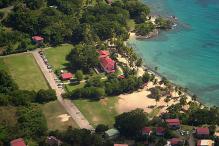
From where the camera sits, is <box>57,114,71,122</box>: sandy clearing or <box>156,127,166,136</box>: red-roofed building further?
<box>57,114,71,122</box>: sandy clearing

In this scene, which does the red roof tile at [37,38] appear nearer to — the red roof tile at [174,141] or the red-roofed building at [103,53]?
the red-roofed building at [103,53]

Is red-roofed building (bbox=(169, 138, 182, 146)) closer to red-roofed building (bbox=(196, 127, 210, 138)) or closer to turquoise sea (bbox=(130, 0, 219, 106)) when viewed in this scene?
red-roofed building (bbox=(196, 127, 210, 138))

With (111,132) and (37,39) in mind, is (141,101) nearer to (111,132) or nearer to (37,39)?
(111,132)

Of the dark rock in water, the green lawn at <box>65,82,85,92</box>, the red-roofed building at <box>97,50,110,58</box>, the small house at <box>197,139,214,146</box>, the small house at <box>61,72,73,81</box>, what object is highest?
the dark rock in water

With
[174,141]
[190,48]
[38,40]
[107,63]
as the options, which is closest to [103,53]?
[107,63]

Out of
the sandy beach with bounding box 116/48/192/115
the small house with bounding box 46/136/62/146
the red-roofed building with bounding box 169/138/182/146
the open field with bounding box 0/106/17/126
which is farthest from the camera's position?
the sandy beach with bounding box 116/48/192/115

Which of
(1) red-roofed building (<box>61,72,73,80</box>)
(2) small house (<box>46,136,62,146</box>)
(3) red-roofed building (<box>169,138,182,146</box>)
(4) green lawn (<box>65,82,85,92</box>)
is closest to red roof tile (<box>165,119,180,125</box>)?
(3) red-roofed building (<box>169,138,182,146</box>)
